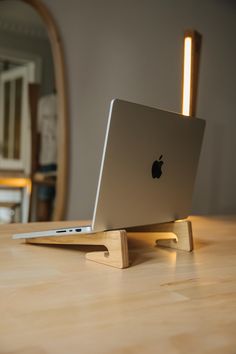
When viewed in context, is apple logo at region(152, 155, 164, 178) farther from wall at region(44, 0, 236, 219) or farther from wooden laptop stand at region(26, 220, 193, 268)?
wall at region(44, 0, 236, 219)

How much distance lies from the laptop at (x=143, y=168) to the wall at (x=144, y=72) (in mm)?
1074

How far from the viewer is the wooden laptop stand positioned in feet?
3.00

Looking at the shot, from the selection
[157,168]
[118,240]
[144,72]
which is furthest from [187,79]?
[144,72]

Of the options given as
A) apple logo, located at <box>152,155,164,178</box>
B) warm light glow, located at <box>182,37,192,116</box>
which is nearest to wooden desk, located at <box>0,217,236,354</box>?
apple logo, located at <box>152,155,164,178</box>

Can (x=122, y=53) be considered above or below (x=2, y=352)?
above

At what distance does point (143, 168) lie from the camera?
0.96 m

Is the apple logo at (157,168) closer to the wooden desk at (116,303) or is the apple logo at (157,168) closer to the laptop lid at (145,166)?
the laptop lid at (145,166)

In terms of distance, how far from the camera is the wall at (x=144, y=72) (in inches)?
82.9

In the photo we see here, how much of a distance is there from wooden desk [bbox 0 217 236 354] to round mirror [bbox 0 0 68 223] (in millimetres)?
879

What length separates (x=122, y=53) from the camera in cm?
226

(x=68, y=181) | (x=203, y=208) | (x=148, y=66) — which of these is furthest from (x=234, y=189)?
(x=68, y=181)

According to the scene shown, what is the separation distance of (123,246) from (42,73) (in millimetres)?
1300

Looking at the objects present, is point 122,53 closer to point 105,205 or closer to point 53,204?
point 53,204

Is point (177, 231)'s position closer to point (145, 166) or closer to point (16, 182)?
point (145, 166)
